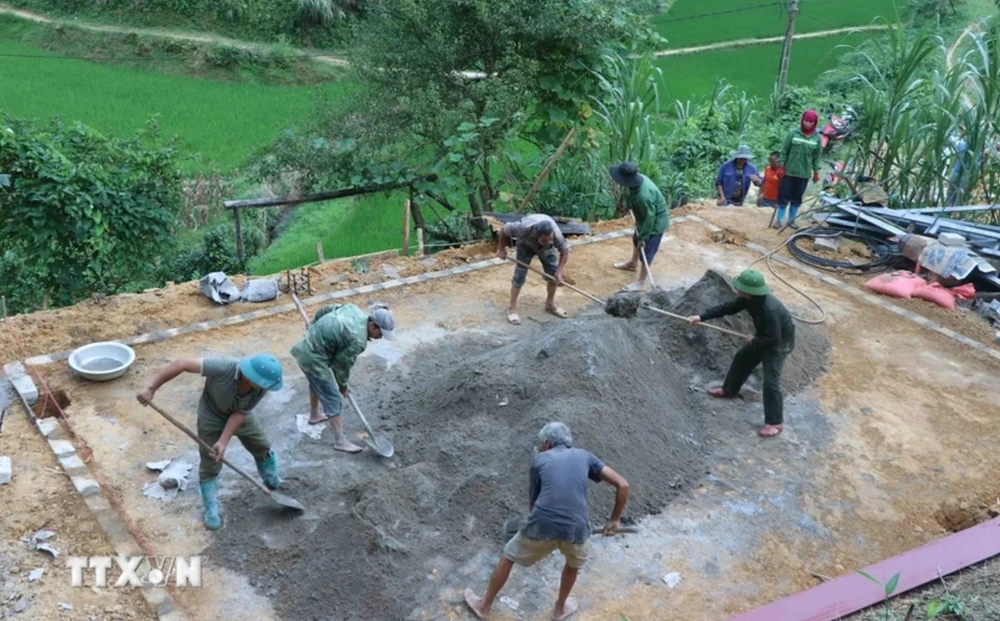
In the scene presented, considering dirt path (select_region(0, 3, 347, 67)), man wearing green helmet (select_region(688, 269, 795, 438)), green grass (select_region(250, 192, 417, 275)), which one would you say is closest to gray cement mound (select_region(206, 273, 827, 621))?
man wearing green helmet (select_region(688, 269, 795, 438))

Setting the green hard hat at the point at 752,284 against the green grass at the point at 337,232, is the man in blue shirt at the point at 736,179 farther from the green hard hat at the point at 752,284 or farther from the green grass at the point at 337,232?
the green hard hat at the point at 752,284

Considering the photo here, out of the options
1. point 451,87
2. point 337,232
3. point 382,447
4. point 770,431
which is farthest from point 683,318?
point 337,232

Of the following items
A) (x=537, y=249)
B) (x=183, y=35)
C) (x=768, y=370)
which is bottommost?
(x=768, y=370)

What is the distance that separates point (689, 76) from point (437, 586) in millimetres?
17855

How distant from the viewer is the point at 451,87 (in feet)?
35.4

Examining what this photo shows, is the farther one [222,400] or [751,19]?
[751,19]

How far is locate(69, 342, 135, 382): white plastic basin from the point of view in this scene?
662cm

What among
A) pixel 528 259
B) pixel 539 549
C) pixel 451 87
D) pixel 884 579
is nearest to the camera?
pixel 539 549

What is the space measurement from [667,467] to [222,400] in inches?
113

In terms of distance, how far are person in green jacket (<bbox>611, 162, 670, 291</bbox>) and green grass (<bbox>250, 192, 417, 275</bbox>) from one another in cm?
403

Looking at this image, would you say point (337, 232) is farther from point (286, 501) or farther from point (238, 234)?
point (286, 501)

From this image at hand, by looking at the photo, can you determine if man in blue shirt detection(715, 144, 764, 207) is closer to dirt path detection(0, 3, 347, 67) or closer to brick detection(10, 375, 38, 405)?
brick detection(10, 375, 38, 405)

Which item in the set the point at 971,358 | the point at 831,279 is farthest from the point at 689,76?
the point at 971,358

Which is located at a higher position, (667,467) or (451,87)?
(451,87)
